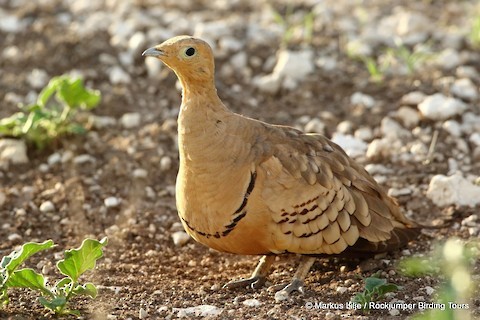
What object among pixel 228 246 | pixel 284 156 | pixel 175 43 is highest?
pixel 175 43

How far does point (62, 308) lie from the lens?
3.98 m

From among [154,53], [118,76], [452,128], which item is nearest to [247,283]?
[154,53]

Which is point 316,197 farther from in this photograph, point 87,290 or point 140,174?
point 140,174

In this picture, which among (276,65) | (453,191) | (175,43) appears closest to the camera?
(175,43)

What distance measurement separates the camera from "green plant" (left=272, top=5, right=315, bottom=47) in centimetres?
734

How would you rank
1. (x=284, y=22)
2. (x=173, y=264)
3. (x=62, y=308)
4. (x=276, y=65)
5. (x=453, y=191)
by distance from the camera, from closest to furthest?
(x=62, y=308), (x=173, y=264), (x=453, y=191), (x=276, y=65), (x=284, y=22)

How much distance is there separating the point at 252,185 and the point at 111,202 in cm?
161

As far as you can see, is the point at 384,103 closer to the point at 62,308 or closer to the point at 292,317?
the point at 292,317

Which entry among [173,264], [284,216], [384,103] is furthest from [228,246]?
[384,103]

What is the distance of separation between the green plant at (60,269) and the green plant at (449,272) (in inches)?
59.2

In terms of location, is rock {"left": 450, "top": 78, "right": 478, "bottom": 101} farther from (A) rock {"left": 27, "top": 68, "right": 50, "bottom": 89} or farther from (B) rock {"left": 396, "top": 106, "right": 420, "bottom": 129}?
(A) rock {"left": 27, "top": 68, "right": 50, "bottom": 89}

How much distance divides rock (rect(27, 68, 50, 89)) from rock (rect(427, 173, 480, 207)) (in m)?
3.51

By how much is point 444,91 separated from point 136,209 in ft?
8.54

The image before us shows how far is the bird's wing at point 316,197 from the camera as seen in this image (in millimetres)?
4426
